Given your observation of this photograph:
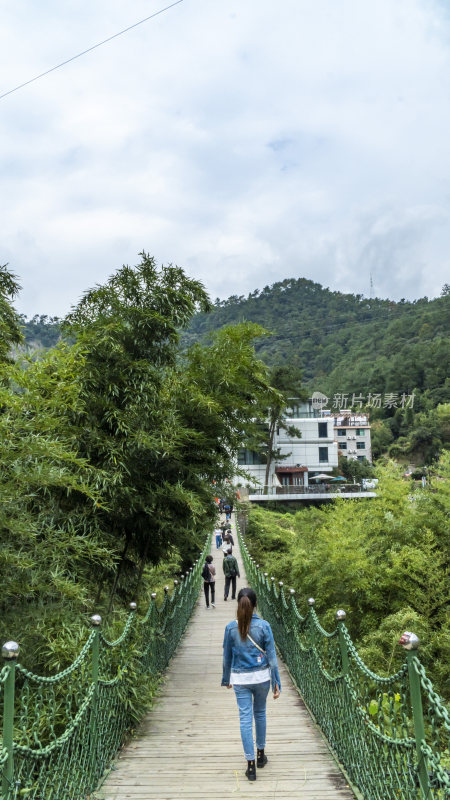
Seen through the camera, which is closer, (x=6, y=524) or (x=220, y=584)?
(x=6, y=524)

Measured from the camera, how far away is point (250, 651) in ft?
13.0

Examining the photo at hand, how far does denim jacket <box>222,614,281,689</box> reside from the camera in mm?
3947

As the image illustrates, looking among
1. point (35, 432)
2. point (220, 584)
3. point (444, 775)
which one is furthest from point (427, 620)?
point (220, 584)

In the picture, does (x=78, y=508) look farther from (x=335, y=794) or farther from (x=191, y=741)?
(x=335, y=794)

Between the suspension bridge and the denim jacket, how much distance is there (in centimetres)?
45

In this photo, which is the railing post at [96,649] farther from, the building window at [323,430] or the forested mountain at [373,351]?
the building window at [323,430]

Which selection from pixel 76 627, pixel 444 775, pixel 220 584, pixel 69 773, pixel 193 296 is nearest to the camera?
pixel 444 775

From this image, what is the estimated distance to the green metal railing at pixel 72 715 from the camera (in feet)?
8.61

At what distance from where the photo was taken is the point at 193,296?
747 centimetres

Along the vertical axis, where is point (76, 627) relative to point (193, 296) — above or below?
below

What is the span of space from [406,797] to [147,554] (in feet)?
16.7

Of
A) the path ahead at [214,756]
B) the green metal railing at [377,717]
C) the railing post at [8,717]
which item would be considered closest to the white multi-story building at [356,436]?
the path ahead at [214,756]

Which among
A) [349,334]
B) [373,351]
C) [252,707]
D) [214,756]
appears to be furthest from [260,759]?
[349,334]

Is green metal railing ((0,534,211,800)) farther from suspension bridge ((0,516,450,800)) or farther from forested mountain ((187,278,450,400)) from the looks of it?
forested mountain ((187,278,450,400))
